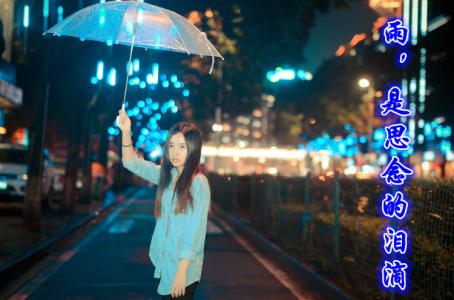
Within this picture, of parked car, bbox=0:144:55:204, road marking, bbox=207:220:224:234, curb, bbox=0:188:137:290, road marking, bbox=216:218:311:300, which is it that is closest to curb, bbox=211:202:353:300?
road marking, bbox=216:218:311:300

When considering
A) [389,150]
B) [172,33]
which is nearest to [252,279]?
[389,150]

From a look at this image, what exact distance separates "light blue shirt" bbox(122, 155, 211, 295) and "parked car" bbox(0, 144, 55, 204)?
50.6 ft

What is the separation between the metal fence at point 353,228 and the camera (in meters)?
7.71

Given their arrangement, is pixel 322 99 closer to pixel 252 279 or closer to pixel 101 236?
pixel 101 236

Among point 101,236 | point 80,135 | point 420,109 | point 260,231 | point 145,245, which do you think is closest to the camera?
point 145,245

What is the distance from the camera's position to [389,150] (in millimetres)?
7770

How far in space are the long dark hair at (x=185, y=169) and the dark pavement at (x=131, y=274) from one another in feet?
10.1

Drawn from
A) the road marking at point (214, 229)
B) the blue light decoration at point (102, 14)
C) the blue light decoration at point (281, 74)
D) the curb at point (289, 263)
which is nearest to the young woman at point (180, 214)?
the blue light decoration at point (102, 14)

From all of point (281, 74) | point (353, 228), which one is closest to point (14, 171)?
point (281, 74)

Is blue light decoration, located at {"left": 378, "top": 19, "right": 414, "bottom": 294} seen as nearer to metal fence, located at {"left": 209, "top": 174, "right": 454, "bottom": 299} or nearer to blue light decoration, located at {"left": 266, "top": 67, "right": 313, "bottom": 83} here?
metal fence, located at {"left": 209, "top": 174, "right": 454, "bottom": 299}

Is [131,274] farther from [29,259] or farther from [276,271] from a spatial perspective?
[276,271]

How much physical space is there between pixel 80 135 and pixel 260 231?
8291 millimetres

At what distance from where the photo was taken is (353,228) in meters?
10.6

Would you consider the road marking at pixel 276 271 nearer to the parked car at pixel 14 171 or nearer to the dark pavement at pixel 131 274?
the dark pavement at pixel 131 274
